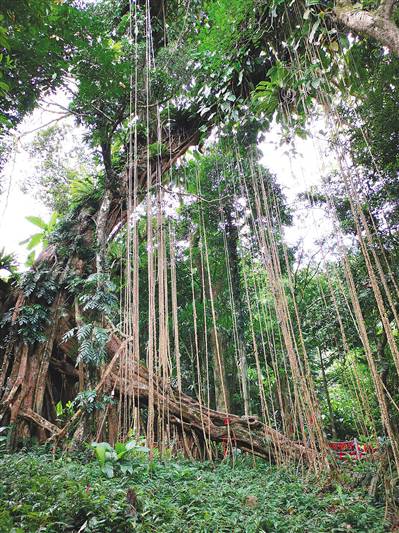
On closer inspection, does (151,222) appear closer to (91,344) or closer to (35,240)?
(91,344)

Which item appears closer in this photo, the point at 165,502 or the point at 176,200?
the point at 165,502

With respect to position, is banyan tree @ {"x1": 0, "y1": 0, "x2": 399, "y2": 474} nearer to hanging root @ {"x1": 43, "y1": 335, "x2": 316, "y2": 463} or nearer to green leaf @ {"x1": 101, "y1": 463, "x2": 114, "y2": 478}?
hanging root @ {"x1": 43, "y1": 335, "x2": 316, "y2": 463}

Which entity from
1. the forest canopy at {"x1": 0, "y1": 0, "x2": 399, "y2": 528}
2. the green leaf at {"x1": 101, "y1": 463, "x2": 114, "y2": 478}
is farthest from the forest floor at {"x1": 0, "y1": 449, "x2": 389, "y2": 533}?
the forest canopy at {"x1": 0, "y1": 0, "x2": 399, "y2": 528}

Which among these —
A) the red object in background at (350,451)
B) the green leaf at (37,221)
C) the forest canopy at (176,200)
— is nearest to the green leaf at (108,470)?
the forest canopy at (176,200)

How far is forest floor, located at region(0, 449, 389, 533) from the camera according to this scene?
141 centimetres

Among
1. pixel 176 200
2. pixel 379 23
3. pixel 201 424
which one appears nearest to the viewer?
pixel 379 23

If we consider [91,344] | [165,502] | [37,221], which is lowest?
[165,502]

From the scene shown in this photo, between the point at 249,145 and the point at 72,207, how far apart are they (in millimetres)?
2308

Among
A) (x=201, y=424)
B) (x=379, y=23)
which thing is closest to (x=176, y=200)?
(x=201, y=424)

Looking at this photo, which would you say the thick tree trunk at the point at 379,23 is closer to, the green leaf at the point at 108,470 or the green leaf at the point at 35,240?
the green leaf at the point at 108,470

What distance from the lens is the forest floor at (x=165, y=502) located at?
4.63 feet

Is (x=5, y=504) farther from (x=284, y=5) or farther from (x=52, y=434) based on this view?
(x=284, y=5)

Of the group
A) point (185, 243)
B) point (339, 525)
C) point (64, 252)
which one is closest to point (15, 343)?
point (64, 252)

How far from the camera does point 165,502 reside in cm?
187
